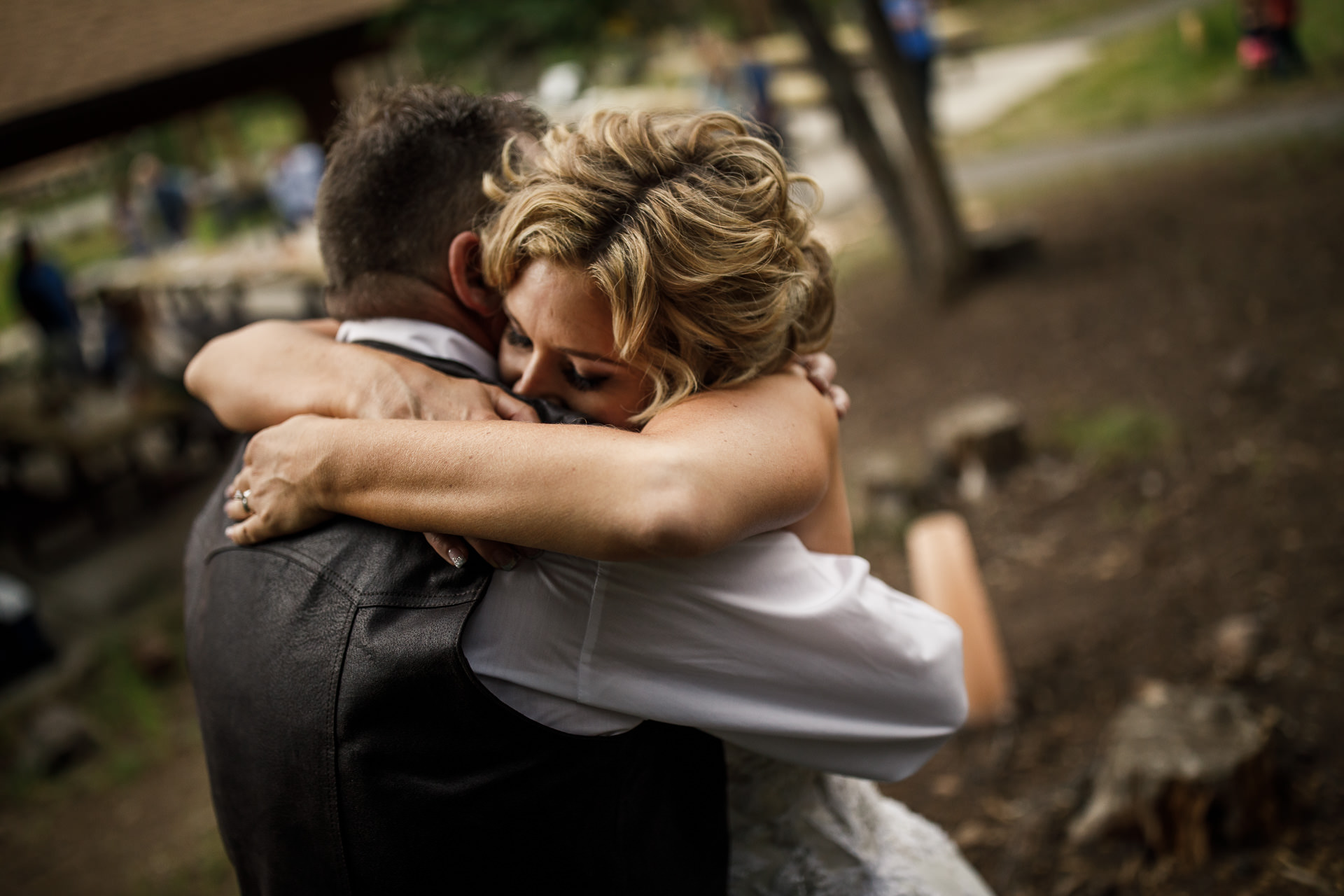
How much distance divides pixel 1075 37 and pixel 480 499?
20.6 m

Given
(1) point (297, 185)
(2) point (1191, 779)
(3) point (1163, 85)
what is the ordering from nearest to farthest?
(2) point (1191, 779), (3) point (1163, 85), (1) point (297, 185)

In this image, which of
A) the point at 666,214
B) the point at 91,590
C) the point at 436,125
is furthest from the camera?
the point at 91,590

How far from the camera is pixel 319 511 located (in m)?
1.44

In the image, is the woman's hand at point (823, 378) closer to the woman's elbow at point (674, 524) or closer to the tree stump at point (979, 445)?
the woman's elbow at point (674, 524)

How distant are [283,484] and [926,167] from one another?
24.6ft

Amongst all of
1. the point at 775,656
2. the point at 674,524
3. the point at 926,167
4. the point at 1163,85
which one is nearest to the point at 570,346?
the point at 674,524

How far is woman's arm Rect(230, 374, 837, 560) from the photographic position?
1.22 m

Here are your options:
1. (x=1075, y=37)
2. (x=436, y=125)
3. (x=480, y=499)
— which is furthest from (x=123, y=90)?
(x=1075, y=37)

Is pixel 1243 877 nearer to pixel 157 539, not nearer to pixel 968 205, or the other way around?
pixel 157 539

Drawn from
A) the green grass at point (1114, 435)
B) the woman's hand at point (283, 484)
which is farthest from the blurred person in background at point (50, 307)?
the woman's hand at point (283, 484)

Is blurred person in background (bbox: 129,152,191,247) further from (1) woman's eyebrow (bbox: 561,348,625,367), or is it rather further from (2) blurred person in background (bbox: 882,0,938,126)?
(1) woman's eyebrow (bbox: 561,348,625,367)

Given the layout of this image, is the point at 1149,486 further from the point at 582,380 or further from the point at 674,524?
the point at 674,524

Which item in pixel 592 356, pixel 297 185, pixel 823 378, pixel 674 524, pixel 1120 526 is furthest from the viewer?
pixel 297 185

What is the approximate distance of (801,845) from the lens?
1.79 metres
